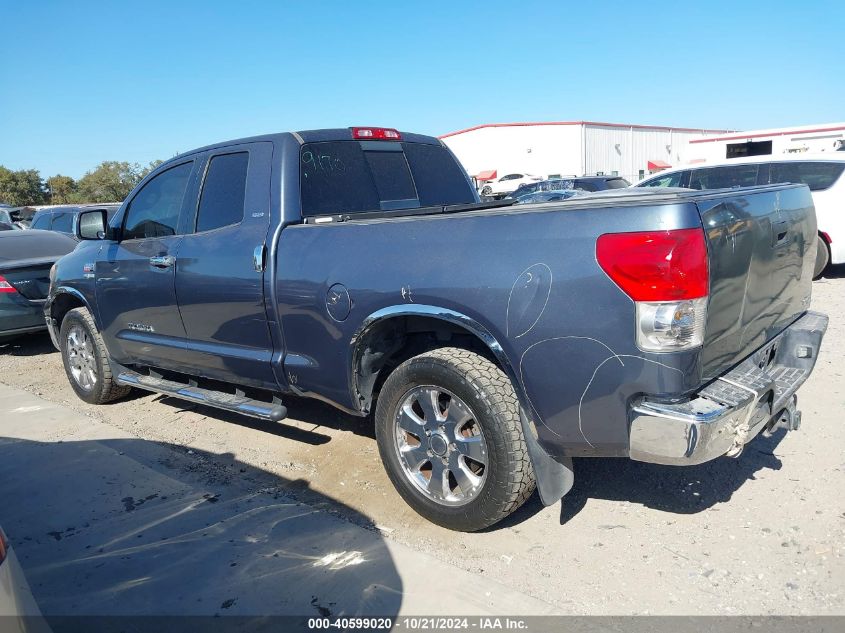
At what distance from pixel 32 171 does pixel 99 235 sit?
59.8 metres

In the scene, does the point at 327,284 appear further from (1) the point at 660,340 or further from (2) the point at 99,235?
(2) the point at 99,235

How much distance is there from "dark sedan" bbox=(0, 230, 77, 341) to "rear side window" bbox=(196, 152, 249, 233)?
14.4 ft

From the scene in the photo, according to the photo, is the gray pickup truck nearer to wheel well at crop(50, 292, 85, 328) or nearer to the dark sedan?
wheel well at crop(50, 292, 85, 328)

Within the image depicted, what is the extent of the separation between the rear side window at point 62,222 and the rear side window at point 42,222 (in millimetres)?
268

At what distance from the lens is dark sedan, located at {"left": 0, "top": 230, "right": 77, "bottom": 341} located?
759 cm

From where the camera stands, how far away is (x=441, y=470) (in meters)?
3.37

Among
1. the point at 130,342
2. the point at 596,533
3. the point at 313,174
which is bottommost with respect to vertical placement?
the point at 596,533

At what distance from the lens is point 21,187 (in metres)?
53.6

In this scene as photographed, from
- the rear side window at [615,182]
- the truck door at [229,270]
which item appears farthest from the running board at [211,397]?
the rear side window at [615,182]

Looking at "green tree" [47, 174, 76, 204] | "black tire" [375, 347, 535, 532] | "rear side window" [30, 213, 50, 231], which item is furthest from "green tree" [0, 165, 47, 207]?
"black tire" [375, 347, 535, 532]

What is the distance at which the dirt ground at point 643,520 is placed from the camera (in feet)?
9.27

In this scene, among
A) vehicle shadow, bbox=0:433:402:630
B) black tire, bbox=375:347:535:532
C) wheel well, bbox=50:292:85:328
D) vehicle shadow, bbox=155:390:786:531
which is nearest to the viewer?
vehicle shadow, bbox=0:433:402:630

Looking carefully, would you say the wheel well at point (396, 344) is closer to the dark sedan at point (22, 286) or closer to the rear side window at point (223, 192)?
the rear side window at point (223, 192)

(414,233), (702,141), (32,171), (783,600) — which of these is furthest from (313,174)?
(32,171)
